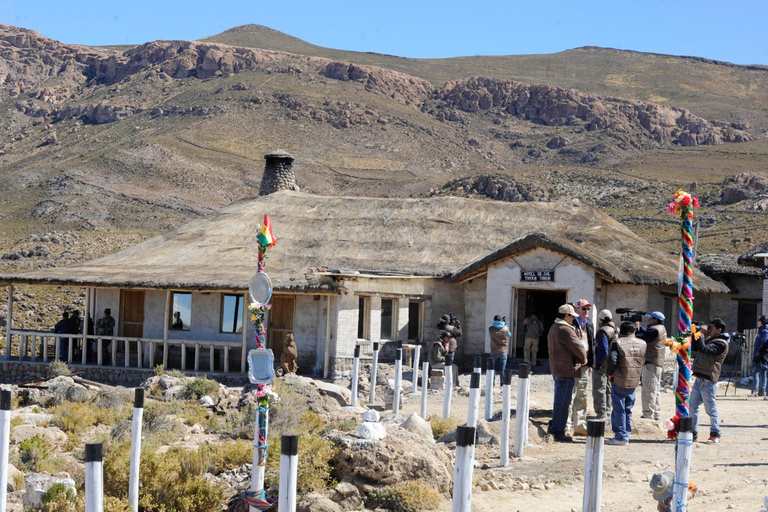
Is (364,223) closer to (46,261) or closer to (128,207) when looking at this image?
(46,261)

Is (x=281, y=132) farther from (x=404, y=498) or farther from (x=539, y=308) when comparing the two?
(x=404, y=498)

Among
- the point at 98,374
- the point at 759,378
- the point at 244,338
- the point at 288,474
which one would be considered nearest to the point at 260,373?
the point at 288,474

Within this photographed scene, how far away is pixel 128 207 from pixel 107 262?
44.0 metres

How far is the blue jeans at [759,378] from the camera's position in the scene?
59.5ft

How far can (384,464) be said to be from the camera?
9531mm

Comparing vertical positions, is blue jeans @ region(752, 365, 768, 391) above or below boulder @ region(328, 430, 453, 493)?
above

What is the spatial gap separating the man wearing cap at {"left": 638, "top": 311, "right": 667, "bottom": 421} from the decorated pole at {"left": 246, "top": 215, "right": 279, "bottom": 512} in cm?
655

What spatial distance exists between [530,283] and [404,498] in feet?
45.8

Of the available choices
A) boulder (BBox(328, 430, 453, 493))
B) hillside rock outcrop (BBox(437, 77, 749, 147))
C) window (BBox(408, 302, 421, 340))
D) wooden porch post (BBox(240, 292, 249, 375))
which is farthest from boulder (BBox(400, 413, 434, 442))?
hillside rock outcrop (BBox(437, 77, 749, 147))

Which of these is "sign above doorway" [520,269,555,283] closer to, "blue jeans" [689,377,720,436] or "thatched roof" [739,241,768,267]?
"thatched roof" [739,241,768,267]

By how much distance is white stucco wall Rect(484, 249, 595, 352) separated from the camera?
A: 22.1 metres

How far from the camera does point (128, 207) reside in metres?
68.5

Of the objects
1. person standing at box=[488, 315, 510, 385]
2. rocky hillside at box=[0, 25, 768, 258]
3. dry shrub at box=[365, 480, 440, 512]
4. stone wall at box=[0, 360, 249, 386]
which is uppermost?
rocky hillside at box=[0, 25, 768, 258]

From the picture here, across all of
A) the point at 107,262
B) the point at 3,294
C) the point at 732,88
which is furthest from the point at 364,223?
the point at 732,88
